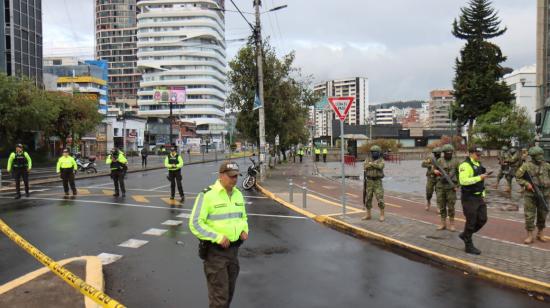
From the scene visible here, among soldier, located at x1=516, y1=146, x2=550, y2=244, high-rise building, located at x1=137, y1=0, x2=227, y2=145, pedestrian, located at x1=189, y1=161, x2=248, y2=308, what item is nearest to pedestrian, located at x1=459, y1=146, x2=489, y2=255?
soldier, located at x1=516, y1=146, x2=550, y2=244

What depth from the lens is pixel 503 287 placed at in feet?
20.1

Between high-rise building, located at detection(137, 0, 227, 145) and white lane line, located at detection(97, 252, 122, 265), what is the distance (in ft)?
427

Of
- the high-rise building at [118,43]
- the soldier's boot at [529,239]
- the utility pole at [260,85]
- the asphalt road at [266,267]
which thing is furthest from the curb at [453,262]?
the high-rise building at [118,43]

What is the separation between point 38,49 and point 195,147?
39259 millimetres

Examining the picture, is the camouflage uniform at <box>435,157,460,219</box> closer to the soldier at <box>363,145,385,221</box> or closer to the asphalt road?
the soldier at <box>363,145,385,221</box>

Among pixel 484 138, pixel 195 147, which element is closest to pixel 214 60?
pixel 195 147

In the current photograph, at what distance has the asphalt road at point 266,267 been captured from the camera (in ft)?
18.2

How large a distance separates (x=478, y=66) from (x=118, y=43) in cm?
15998

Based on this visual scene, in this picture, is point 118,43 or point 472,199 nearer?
point 472,199

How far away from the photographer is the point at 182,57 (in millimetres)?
140500

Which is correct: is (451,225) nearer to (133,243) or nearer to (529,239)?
(529,239)

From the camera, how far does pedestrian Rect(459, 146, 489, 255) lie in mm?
7297

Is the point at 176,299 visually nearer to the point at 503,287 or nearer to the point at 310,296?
the point at 310,296

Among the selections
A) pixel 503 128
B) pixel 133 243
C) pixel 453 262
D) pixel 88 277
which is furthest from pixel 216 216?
pixel 503 128
